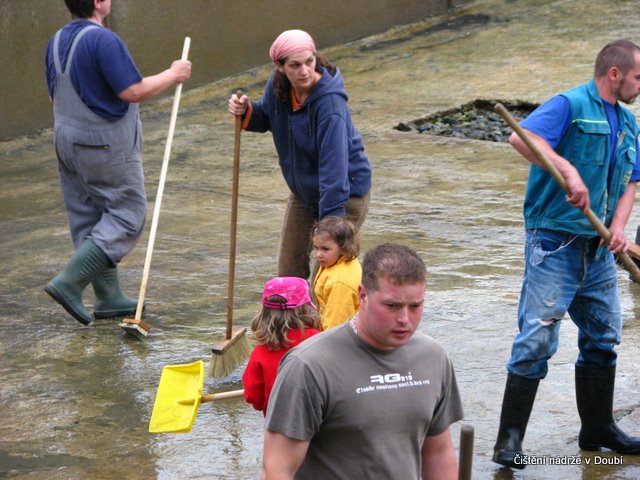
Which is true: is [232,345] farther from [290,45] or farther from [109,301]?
[290,45]

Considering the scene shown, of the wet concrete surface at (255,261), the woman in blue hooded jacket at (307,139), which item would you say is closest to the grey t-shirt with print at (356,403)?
the wet concrete surface at (255,261)

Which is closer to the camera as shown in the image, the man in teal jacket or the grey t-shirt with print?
the grey t-shirt with print

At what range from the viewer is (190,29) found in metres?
14.0

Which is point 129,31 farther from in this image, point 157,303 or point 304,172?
point 304,172

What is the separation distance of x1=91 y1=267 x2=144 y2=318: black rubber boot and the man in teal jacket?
2.83 metres

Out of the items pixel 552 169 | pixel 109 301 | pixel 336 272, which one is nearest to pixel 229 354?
pixel 336 272

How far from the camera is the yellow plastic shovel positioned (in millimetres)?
4871

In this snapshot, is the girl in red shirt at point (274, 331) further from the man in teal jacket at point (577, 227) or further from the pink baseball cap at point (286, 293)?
the man in teal jacket at point (577, 227)

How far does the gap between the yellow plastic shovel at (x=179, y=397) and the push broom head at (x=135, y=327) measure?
1.78 meters

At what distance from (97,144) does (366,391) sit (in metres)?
3.95

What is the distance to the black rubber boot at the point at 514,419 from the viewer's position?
5.12 m

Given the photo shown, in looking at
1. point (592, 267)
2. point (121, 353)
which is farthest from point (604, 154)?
point (121, 353)

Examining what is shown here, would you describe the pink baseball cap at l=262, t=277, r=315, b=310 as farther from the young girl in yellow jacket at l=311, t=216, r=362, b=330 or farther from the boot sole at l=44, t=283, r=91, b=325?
the boot sole at l=44, t=283, r=91, b=325

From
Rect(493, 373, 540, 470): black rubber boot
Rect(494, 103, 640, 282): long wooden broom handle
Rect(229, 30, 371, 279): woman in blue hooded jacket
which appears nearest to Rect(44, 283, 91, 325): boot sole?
Rect(229, 30, 371, 279): woman in blue hooded jacket
